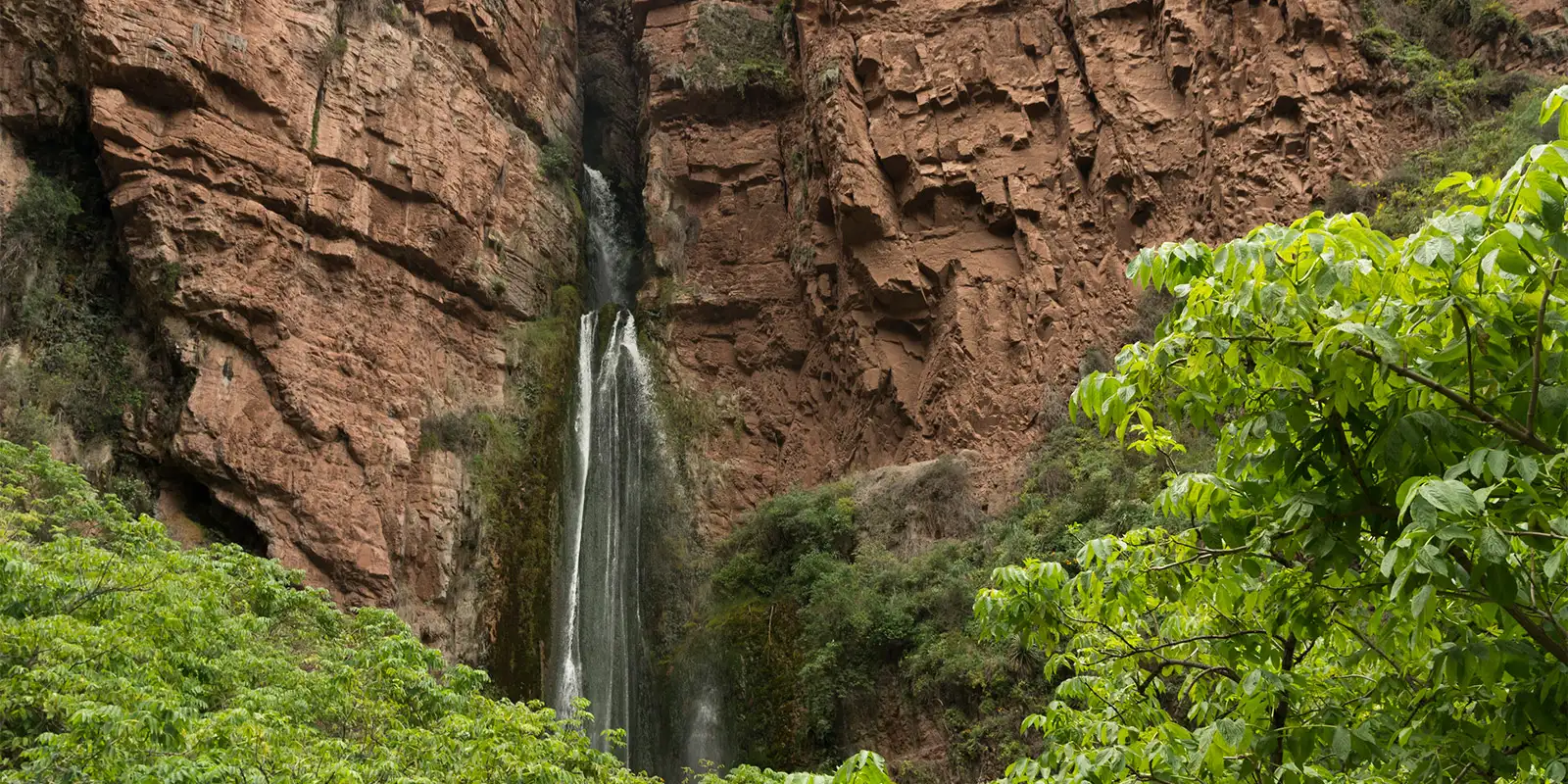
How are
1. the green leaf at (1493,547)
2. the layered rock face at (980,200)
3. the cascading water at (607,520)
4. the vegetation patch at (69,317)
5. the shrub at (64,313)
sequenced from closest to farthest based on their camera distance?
the green leaf at (1493,547) < the vegetation patch at (69,317) < the shrub at (64,313) < the cascading water at (607,520) < the layered rock face at (980,200)

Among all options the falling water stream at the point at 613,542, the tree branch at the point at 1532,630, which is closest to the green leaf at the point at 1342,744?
the tree branch at the point at 1532,630

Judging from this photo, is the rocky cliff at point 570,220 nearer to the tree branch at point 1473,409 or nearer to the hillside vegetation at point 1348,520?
the hillside vegetation at point 1348,520

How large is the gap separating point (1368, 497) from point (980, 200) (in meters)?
22.5

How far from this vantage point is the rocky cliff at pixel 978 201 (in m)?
24.6

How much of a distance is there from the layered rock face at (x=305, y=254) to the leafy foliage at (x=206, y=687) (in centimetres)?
659

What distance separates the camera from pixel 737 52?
1265 inches

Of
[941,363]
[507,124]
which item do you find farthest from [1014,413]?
[507,124]

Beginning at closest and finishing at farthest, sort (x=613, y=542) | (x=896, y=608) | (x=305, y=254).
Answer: (x=896, y=608), (x=305, y=254), (x=613, y=542)

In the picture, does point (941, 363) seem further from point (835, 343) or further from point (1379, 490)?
point (1379, 490)

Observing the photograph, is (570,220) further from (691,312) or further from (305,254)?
(305,254)

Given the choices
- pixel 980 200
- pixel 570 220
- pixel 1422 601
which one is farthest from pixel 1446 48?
pixel 1422 601

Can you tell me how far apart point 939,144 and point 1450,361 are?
23.2 meters

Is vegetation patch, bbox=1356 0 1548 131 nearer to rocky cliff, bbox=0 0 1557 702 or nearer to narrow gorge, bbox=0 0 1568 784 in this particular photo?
narrow gorge, bbox=0 0 1568 784

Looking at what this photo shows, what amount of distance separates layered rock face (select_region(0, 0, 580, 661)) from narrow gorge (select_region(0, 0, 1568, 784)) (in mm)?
76
